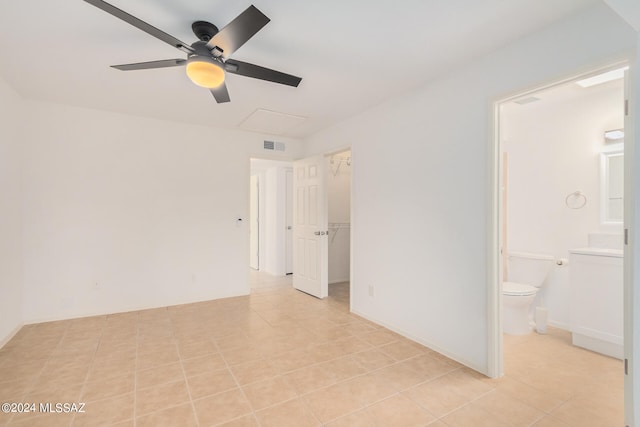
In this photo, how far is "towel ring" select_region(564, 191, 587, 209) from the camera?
308 centimetres

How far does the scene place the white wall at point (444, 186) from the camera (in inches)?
77.3

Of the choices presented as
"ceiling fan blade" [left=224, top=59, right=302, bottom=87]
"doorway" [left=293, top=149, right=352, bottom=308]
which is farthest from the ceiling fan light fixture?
"doorway" [left=293, top=149, right=352, bottom=308]

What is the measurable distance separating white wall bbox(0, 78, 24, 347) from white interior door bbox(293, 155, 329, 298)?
3.38 m

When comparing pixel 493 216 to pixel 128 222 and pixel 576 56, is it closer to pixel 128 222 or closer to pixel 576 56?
pixel 576 56

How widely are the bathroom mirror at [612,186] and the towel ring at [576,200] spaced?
0.15m

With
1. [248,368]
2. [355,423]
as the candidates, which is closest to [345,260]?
[248,368]

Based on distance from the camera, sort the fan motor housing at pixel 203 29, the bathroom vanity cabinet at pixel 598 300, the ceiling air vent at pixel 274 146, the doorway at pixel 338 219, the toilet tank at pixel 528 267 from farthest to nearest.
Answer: the doorway at pixel 338 219 → the ceiling air vent at pixel 274 146 → the toilet tank at pixel 528 267 → the bathroom vanity cabinet at pixel 598 300 → the fan motor housing at pixel 203 29

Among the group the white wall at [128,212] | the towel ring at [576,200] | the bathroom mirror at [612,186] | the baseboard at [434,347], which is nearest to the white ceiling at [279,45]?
the white wall at [128,212]

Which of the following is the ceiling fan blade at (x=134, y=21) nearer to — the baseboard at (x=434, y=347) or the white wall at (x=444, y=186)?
the white wall at (x=444, y=186)

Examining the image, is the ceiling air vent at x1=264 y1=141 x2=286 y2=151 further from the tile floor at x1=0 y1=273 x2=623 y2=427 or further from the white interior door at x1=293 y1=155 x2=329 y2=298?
the tile floor at x1=0 y1=273 x2=623 y2=427

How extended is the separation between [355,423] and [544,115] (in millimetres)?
3755

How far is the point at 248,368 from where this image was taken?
2.40 metres

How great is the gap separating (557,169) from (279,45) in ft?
10.7

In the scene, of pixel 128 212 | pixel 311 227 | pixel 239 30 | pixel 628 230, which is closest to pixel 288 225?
pixel 311 227
